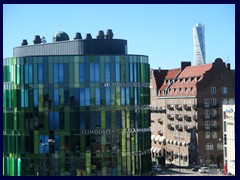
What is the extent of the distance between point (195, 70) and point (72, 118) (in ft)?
129

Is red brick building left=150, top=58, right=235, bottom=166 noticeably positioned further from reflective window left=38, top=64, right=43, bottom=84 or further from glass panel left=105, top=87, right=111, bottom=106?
reflective window left=38, top=64, right=43, bottom=84

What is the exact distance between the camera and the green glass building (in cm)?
5672

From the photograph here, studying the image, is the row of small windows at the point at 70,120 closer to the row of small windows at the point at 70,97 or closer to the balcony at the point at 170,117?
the row of small windows at the point at 70,97

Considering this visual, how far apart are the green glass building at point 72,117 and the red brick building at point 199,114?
28289 mm

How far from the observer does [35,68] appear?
57.2 m

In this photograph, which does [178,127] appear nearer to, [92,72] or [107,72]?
[107,72]

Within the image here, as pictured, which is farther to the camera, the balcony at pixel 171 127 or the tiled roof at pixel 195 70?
the balcony at pixel 171 127

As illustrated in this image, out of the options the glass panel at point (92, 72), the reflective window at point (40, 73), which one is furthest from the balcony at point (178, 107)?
the reflective window at point (40, 73)

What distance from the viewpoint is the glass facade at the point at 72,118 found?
56719 mm

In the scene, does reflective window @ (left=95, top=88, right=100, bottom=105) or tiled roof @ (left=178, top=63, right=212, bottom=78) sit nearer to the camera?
reflective window @ (left=95, top=88, right=100, bottom=105)

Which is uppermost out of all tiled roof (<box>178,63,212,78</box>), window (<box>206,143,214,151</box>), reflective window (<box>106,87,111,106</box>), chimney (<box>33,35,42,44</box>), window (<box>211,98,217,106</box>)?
chimney (<box>33,35,42,44</box>)

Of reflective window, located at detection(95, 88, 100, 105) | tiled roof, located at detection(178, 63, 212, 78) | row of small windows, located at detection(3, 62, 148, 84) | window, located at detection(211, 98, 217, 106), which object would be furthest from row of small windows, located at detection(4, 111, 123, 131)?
tiled roof, located at detection(178, 63, 212, 78)

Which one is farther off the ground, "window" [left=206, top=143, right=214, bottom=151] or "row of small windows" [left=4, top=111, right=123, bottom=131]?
"row of small windows" [left=4, top=111, right=123, bottom=131]

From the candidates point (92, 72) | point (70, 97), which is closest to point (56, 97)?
point (70, 97)
